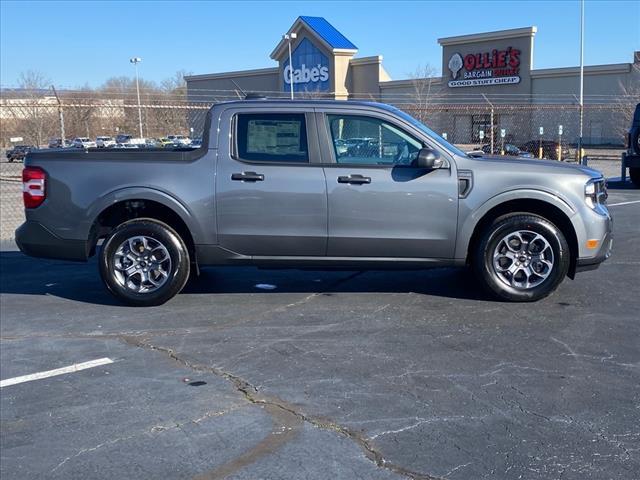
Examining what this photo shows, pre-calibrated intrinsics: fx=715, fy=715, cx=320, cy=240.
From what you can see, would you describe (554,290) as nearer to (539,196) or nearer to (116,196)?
(539,196)

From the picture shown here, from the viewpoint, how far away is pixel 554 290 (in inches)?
271

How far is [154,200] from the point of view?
6.79 m

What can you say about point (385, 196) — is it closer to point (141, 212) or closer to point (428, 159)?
point (428, 159)

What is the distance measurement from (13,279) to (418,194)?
16.5 feet

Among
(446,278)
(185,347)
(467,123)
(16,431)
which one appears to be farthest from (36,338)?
(467,123)

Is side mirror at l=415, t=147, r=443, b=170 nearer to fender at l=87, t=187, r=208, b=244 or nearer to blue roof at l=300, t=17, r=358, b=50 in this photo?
fender at l=87, t=187, r=208, b=244

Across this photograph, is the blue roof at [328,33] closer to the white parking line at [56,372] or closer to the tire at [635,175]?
the tire at [635,175]

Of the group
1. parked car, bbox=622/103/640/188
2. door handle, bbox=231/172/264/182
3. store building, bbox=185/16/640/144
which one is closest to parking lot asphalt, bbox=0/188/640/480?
door handle, bbox=231/172/264/182

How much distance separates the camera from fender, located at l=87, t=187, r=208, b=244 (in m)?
6.79

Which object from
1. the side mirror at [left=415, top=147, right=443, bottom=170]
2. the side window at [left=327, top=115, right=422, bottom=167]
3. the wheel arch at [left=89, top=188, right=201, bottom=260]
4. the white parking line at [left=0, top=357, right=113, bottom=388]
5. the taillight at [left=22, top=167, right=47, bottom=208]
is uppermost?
the side window at [left=327, top=115, right=422, bottom=167]

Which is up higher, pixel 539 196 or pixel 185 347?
pixel 539 196

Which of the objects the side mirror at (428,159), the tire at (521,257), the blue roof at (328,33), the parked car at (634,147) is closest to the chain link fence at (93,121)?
the parked car at (634,147)

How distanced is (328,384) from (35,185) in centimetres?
386

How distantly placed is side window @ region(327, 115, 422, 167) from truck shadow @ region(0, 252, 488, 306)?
1452 millimetres
